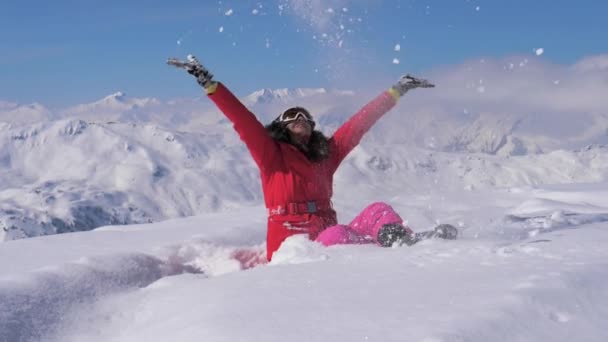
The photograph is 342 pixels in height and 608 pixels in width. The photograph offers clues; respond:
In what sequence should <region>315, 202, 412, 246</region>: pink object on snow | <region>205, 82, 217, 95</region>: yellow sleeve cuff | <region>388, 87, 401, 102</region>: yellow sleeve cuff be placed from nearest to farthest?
<region>315, 202, 412, 246</region>: pink object on snow
<region>205, 82, 217, 95</region>: yellow sleeve cuff
<region>388, 87, 401, 102</region>: yellow sleeve cuff

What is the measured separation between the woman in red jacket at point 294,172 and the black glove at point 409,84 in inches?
42.2

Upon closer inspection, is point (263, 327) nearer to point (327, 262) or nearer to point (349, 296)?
point (349, 296)

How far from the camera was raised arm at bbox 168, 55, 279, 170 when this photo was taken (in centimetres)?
532

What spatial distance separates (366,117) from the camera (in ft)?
21.6

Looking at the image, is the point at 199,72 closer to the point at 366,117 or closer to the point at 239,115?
the point at 239,115

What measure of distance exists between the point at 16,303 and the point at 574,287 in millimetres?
3311

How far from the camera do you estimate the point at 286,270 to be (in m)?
4.05

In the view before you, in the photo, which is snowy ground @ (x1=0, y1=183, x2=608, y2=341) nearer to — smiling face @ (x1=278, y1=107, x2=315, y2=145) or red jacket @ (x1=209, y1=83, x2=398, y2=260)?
red jacket @ (x1=209, y1=83, x2=398, y2=260)

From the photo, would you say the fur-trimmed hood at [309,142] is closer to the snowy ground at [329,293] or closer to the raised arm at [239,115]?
the raised arm at [239,115]

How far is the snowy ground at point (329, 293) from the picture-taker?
2.59 meters

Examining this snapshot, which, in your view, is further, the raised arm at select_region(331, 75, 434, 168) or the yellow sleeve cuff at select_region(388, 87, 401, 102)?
the yellow sleeve cuff at select_region(388, 87, 401, 102)

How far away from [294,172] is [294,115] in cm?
64

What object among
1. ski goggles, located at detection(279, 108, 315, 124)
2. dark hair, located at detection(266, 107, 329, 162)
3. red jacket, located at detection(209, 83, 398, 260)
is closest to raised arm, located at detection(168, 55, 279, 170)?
red jacket, located at detection(209, 83, 398, 260)

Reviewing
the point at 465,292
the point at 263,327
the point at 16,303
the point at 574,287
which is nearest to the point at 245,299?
the point at 263,327
